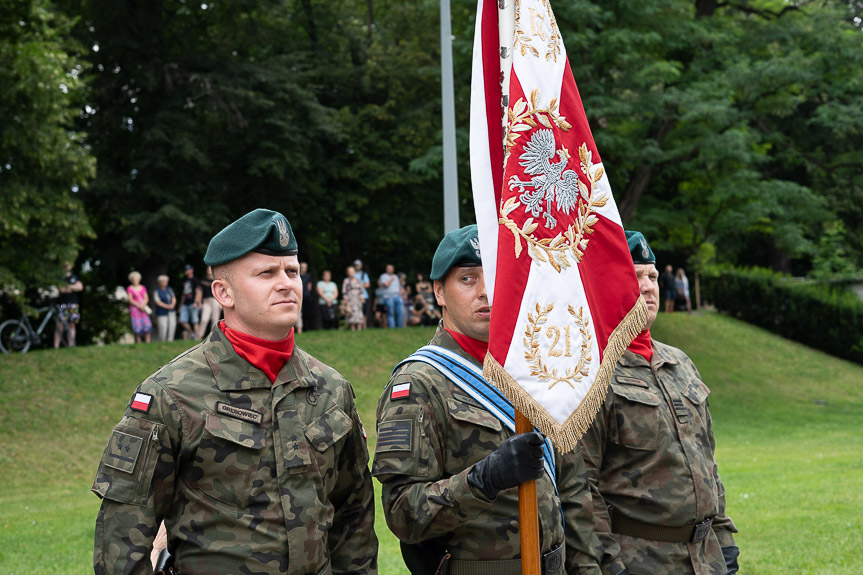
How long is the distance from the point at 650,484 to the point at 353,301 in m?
20.6

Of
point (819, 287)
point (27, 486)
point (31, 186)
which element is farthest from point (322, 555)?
point (819, 287)

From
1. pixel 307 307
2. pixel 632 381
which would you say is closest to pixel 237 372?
pixel 632 381

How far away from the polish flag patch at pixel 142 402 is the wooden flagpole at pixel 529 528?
1368 mm

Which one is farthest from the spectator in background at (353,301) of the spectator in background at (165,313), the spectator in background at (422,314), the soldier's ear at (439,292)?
the soldier's ear at (439,292)

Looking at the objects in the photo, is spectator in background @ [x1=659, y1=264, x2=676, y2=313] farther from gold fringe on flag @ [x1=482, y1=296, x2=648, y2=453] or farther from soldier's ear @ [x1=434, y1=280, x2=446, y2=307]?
gold fringe on flag @ [x1=482, y1=296, x2=648, y2=453]

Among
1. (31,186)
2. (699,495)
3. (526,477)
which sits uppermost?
(31,186)

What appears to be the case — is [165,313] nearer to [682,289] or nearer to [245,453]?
[245,453]

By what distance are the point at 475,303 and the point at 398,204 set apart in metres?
27.2

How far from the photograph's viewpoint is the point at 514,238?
3.61 m

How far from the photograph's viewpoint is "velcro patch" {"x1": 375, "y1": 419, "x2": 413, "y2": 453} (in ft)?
11.9

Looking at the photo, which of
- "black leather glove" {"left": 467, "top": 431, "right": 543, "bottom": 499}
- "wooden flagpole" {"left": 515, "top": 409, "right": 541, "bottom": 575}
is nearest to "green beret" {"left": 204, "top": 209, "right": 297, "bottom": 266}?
"black leather glove" {"left": 467, "top": 431, "right": 543, "bottom": 499}

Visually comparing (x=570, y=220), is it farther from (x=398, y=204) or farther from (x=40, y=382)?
(x=398, y=204)

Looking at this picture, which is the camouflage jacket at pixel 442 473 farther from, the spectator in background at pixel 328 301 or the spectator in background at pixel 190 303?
the spectator in background at pixel 328 301

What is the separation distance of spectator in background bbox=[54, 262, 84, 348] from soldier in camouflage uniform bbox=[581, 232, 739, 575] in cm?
1727
